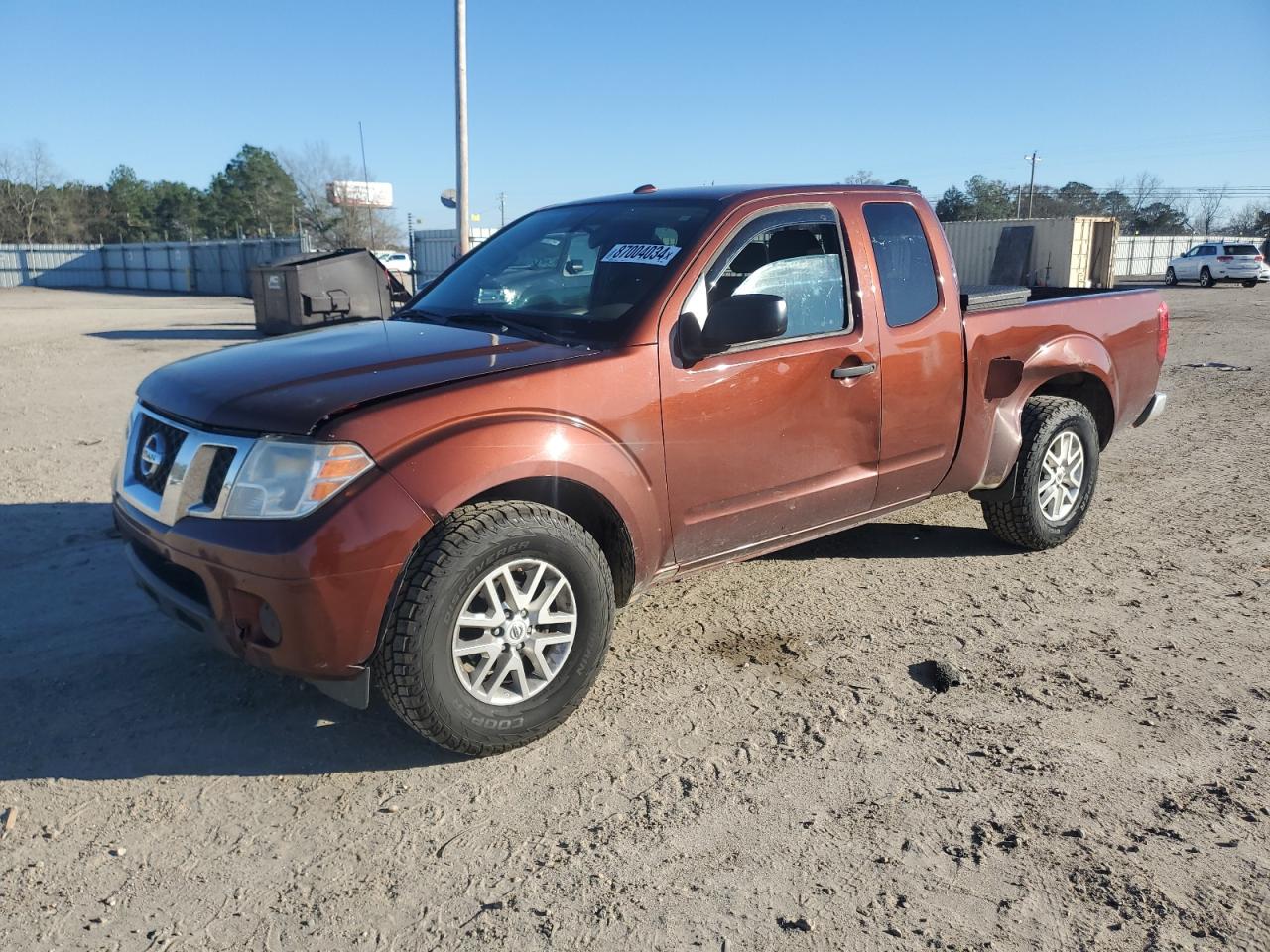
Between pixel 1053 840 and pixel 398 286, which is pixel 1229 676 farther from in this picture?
pixel 398 286

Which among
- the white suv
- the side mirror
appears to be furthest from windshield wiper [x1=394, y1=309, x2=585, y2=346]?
the white suv

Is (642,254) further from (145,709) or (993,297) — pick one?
(145,709)

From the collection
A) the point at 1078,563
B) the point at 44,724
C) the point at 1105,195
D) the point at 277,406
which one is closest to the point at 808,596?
the point at 1078,563

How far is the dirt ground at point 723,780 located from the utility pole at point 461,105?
12889mm

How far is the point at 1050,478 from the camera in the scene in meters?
5.24

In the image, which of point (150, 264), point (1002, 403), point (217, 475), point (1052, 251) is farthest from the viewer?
point (150, 264)

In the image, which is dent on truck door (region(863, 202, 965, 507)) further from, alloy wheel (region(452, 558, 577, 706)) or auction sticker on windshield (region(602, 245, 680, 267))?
alloy wheel (region(452, 558, 577, 706))

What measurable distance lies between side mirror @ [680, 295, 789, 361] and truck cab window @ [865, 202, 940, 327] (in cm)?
102

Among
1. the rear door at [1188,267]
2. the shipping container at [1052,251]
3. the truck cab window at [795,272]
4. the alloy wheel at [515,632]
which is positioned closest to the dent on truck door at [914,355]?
the truck cab window at [795,272]

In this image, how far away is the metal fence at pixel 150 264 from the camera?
38812mm

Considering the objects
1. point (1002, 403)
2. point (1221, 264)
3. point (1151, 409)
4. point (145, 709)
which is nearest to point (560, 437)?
point (145, 709)

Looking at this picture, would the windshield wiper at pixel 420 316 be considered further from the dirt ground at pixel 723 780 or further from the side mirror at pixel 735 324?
the dirt ground at pixel 723 780

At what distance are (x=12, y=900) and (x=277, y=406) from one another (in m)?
1.51

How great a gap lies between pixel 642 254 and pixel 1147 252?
51443 millimetres
